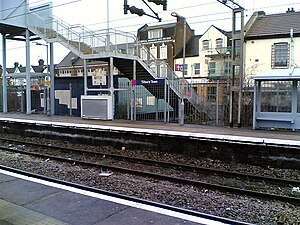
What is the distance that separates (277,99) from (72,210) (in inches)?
462

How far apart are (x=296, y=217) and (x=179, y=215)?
8.47 ft

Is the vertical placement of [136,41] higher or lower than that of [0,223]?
higher

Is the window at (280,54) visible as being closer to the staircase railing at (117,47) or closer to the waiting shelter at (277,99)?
the staircase railing at (117,47)

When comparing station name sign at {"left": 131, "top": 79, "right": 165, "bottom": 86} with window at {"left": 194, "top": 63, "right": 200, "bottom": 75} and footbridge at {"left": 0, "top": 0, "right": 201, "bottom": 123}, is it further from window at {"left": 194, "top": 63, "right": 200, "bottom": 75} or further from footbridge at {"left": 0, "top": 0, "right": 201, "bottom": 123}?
window at {"left": 194, "top": 63, "right": 200, "bottom": 75}

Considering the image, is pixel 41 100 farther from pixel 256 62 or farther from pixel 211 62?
pixel 211 62

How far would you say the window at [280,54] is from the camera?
32.8 meters

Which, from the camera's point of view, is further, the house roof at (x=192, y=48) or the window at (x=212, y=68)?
the house roof at (x=192, y=48)

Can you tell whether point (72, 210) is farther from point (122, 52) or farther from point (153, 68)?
point (153, 68)

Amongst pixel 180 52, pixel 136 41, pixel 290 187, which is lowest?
pixel 290 187

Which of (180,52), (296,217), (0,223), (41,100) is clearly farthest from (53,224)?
(180,52)

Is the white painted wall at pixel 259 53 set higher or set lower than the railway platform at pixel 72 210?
higher

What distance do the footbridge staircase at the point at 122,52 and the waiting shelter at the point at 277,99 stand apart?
177 inches

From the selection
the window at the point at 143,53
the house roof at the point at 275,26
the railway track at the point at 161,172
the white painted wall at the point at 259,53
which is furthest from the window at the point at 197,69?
the railway track at the point at 161,172

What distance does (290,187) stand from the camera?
822 centimetres
